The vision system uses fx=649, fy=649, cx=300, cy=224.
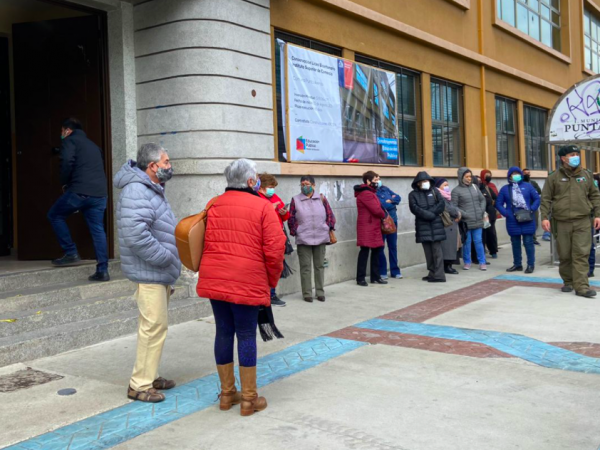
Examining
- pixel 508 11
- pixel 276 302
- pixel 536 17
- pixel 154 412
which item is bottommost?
pixel 154 412

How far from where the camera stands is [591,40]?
953 inches

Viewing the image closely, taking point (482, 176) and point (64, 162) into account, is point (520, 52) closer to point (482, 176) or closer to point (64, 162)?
point (482, 176)

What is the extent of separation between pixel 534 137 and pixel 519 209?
30.9ft

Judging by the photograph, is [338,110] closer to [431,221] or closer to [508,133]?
[431,221]

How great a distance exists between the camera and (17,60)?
28.7 feet

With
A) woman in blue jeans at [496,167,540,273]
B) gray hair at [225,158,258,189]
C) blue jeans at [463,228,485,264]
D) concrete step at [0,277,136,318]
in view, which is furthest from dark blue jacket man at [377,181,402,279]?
gray hair at [225,158,258,189]

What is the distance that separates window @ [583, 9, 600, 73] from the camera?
77.2 feet

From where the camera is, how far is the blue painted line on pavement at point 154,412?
3961mm

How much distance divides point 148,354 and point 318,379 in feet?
4.45

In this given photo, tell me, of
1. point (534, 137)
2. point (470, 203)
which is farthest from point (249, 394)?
point (534, 137)

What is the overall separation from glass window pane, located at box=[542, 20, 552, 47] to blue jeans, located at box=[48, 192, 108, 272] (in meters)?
16.6

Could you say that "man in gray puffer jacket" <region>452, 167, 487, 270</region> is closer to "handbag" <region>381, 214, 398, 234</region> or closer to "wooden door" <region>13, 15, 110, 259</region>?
"handbag" <region>381, 214, 398, 234</region>

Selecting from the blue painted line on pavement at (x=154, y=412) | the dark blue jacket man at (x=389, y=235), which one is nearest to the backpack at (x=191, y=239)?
the blue painted line on pavement at (x=154, y=412)

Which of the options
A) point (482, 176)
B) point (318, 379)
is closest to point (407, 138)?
point (482, 176)
